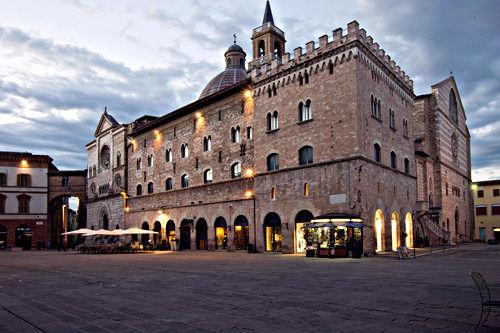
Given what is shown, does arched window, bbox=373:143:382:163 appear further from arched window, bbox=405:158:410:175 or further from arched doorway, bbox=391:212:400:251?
arched window, bbox=405:158:410:175

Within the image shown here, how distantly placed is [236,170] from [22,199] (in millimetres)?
40171

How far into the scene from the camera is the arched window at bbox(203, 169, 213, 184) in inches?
1562

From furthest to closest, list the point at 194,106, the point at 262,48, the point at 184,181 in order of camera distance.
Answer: the point at 262,48 < the point at 184,181 < the point at 194,106

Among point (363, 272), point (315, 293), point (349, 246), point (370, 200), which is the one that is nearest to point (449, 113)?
point (370, 200)

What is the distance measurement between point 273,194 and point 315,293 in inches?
Result: 843

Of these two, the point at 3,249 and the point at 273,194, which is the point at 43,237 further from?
the point at 273,194

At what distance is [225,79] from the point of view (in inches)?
2215

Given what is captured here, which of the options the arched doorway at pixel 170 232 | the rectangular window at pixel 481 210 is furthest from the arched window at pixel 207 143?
the rectangular window at pixel 481 210

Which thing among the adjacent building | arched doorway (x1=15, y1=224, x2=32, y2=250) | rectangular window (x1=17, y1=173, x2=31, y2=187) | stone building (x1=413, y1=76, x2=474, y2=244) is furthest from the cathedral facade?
the adjacent building

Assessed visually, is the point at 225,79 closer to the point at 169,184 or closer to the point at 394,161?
the point at 169,184

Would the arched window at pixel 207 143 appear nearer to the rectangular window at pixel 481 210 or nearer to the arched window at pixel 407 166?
the arched window at pixel 407 166

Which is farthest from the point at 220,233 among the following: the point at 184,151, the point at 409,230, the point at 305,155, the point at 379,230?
the point at 409,230

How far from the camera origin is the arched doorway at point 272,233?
1291 inches

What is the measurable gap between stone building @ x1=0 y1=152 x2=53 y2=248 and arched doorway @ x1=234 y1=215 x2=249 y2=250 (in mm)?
38462
